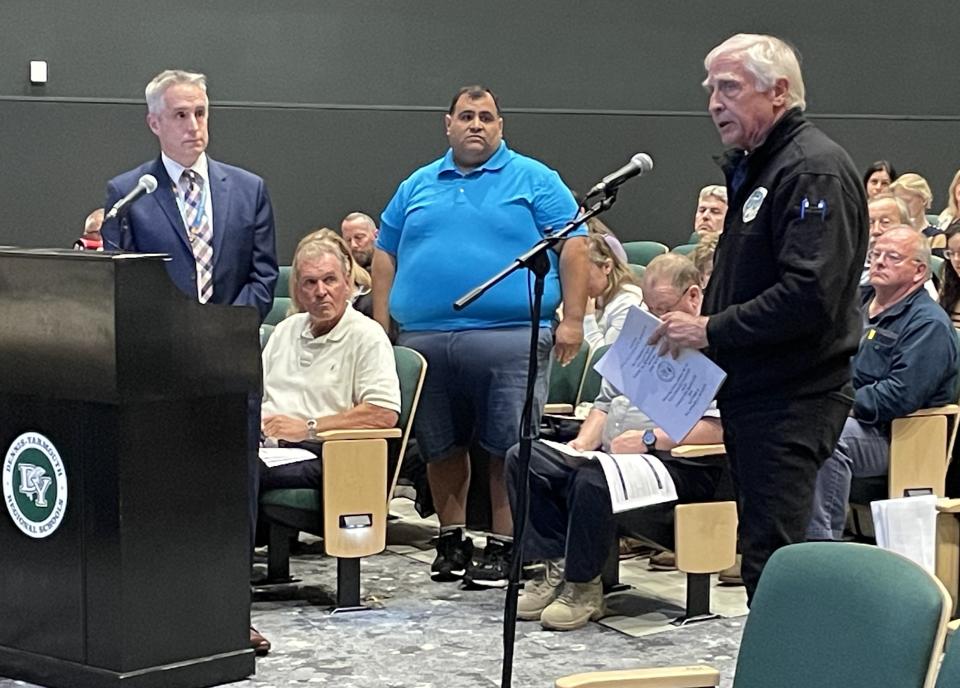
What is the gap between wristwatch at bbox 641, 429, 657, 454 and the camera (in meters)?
4.73

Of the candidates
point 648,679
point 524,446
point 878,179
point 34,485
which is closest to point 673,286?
point 524,446

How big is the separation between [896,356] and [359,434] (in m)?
1.67

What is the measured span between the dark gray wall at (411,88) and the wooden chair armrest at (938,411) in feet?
18.5

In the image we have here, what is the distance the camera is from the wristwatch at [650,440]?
4729 mm

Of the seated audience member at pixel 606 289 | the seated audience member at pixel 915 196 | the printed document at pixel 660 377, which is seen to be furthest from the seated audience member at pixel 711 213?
the printed document at pixel 660 377

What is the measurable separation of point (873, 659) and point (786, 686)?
0.60 feet

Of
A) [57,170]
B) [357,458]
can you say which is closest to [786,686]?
[357,458]

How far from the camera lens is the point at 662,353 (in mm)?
3678

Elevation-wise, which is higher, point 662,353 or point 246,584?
point 662,353

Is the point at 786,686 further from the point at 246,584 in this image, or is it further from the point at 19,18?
the point at 19,18

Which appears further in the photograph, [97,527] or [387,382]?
[387,382]

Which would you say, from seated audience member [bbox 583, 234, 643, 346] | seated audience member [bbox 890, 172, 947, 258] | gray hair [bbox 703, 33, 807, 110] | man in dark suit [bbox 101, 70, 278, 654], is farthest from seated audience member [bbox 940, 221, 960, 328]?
man in dark suit [bbox 101, 70, 278, 654]

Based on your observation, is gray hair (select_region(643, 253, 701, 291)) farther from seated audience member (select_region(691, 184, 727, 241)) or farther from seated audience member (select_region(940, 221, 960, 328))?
seated audience member (select_region(691, 184, 727, 241))

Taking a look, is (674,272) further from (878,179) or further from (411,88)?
(411,88)
